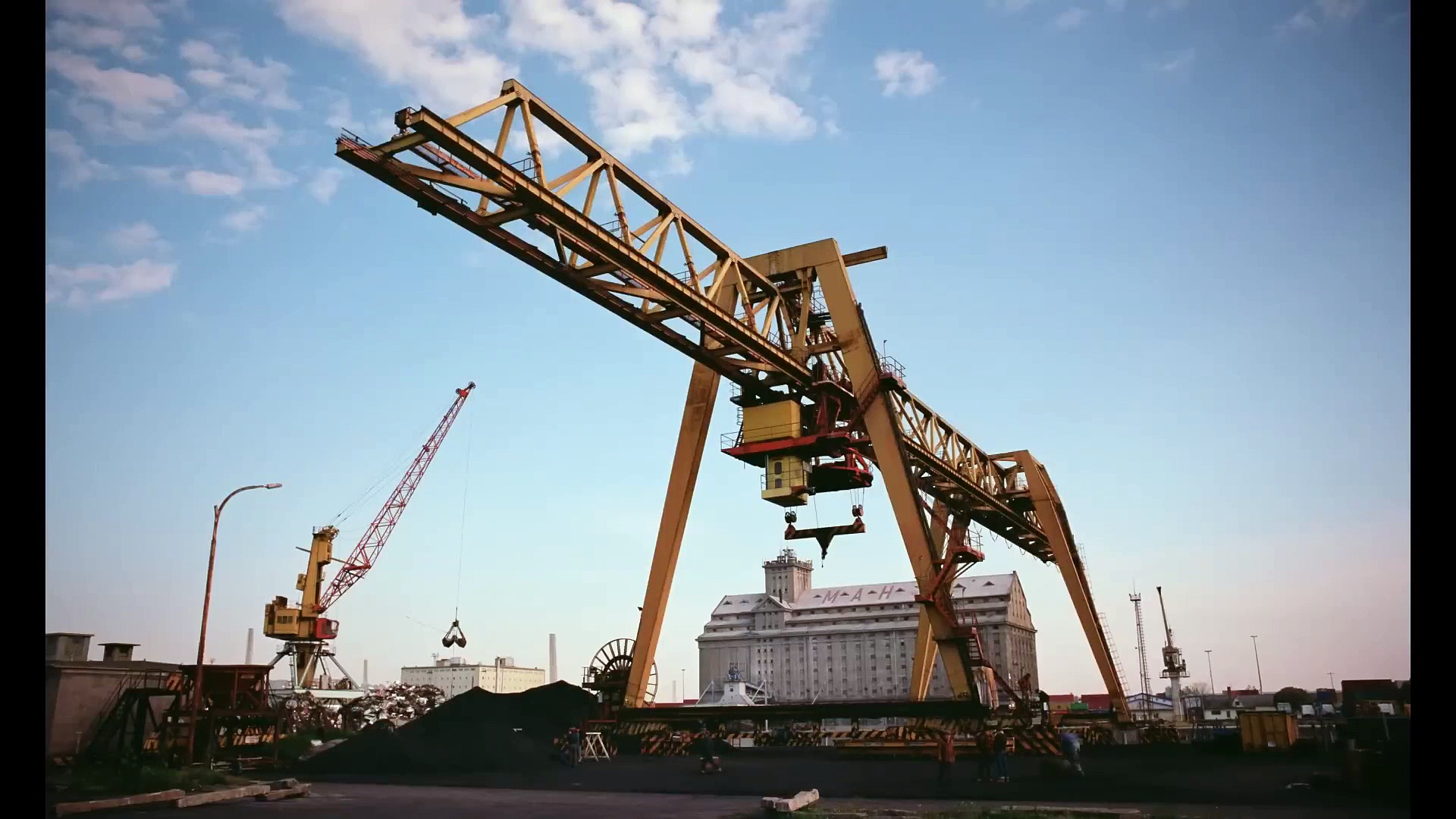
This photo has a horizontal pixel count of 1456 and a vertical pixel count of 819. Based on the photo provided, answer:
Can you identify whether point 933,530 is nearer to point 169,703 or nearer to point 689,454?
point 689,454

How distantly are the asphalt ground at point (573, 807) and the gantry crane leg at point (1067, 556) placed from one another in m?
30.6

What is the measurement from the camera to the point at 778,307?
30.1 meters

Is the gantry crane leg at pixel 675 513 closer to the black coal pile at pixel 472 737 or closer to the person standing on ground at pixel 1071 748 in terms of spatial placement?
the black coal pile at pixel 472 737

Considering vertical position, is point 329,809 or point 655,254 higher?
point 655,254

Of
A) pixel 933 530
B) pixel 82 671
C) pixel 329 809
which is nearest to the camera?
pixel 329 809

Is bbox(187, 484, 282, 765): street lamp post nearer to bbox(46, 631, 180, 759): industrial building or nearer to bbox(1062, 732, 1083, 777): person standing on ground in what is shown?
bbox(46, 631, 180, 759): industrial building

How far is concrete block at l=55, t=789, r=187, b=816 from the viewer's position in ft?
48.7

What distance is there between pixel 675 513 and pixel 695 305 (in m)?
8.91

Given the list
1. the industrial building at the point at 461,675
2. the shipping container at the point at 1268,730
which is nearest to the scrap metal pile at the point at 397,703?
the shipping container at the point at 1268,730

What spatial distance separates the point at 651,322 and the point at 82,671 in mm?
19663

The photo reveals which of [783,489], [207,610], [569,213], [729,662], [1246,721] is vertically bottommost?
[729,662]

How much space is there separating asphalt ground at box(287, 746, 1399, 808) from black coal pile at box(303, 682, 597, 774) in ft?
3.47

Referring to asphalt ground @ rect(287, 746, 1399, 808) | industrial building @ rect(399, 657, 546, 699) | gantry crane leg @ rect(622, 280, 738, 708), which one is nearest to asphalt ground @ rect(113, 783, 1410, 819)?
asphalt ground @ rect(287, 746, 1399, 808)

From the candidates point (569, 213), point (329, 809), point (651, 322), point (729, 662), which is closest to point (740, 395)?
point (651, 322)
